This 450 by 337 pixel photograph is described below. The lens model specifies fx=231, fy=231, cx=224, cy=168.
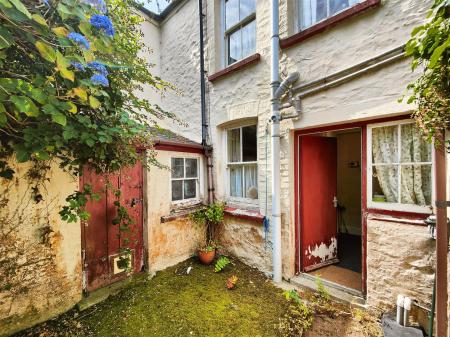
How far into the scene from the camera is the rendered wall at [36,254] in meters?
2.55

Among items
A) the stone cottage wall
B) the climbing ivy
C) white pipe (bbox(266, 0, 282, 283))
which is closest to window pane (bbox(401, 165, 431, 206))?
the stone cottage wall

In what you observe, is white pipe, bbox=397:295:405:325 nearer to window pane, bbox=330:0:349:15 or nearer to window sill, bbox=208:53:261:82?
window pane, bbox=330:0:349:15

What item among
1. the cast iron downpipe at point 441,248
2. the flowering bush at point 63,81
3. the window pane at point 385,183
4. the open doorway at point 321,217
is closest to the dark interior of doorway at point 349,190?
the open doorway at point 321,217

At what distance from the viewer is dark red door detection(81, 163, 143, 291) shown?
330cm

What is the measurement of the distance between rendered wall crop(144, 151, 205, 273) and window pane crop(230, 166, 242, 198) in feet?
3.30

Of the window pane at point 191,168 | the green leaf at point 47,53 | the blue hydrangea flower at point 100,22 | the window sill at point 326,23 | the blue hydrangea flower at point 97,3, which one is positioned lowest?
the window pane at point 191,168

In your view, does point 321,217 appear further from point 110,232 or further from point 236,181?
point 110,232

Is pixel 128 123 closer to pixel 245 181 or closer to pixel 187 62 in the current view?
pixel 245 181

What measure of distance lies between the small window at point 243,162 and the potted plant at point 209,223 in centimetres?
50

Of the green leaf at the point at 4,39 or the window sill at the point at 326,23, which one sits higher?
the window sill at the point at 326,23

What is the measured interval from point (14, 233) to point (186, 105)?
4120 millimetres

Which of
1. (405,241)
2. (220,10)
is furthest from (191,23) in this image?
(405,241)

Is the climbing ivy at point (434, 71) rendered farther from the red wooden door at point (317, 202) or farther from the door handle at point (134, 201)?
the door handle at point (134, 201)

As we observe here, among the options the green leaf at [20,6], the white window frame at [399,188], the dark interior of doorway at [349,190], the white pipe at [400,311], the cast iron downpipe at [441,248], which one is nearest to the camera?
the green leaf at [20,6]
